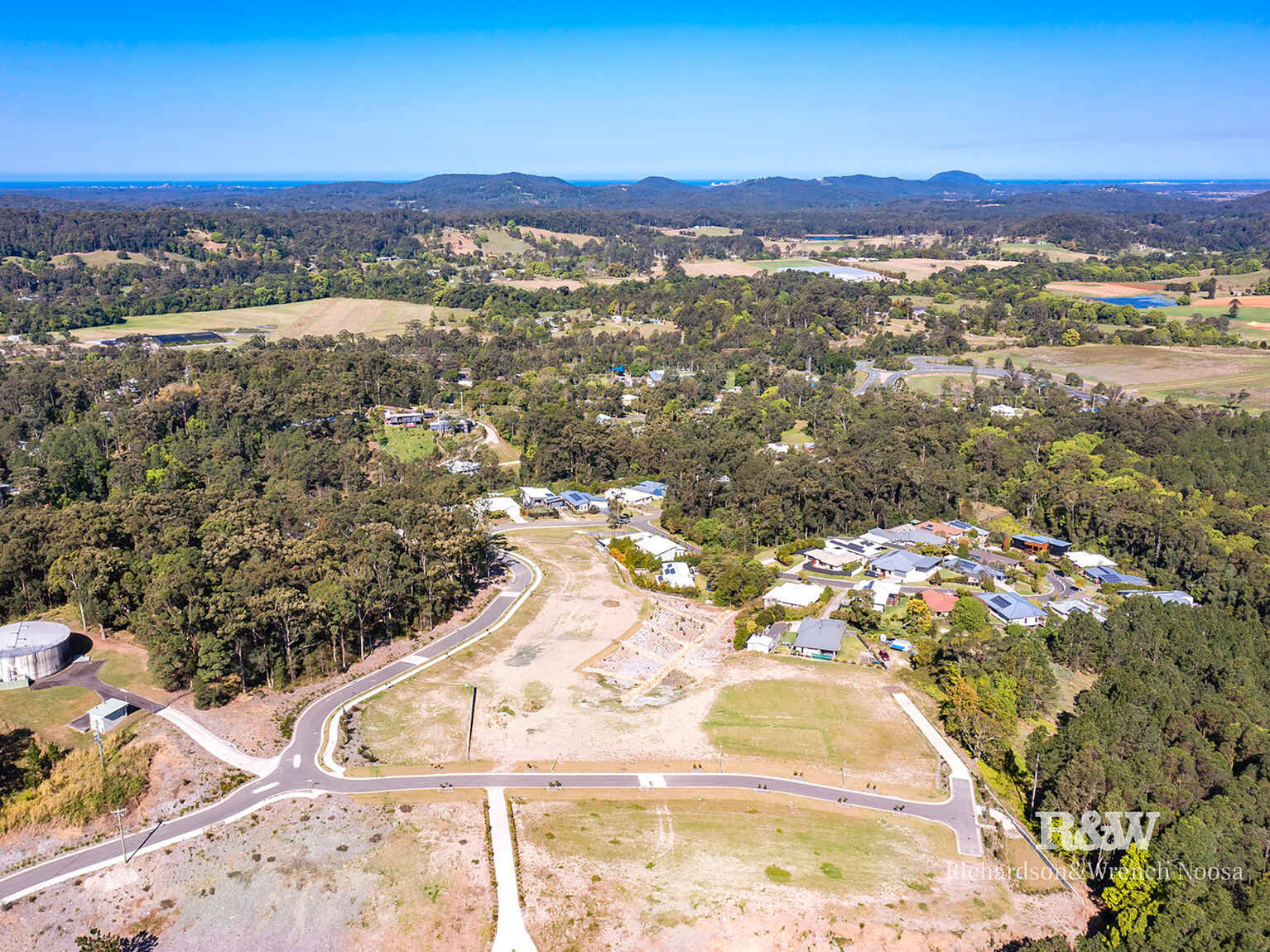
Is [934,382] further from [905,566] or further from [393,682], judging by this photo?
[393,682]

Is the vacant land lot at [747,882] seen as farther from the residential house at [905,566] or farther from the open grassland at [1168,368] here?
the open grassland at [1168,368]

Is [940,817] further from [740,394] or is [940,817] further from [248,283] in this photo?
[248,283]

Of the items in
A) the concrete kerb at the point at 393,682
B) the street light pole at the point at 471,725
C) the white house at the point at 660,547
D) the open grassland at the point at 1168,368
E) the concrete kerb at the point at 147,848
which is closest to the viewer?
the concrete kerb at the point at 147,848

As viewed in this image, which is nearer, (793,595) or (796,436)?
→ (793,595)

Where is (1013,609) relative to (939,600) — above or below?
above

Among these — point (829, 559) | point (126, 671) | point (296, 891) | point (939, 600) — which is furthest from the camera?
point (829, 559)

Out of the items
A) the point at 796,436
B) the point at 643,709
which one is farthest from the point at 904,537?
the point at 643,709

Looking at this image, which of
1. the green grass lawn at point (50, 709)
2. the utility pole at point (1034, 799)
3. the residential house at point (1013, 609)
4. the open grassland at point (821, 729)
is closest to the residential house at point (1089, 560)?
the residential house at point (1013, 609)
